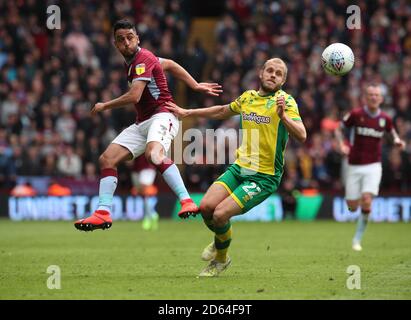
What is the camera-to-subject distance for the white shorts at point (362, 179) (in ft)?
51.7

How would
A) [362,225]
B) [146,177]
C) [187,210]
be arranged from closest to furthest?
[187,210], [362,225], [146,177]

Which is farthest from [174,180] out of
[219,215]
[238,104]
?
[238,104]

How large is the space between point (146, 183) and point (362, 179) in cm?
669

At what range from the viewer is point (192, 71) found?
2550cm

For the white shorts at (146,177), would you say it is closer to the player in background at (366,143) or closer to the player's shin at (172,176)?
the player in background at (366,143)

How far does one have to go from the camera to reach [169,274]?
11.0 metres

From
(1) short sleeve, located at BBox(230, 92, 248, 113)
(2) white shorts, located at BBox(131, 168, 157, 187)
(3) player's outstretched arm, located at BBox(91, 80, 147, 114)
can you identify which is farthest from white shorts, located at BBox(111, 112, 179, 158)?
(2) white shorts, located at BBox(131, 168, 157, 187)

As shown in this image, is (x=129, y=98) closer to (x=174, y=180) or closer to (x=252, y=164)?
(x=174, y=180)

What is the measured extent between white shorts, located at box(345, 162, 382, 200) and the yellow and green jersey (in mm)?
5156

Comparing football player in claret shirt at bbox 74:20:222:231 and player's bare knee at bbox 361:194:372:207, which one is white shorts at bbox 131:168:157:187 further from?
football player in claret shirt at bbox 74:20:222:231

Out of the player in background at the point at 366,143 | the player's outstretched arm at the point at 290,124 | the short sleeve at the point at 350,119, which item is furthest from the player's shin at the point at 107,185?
the short sleeve at the point at 350,119

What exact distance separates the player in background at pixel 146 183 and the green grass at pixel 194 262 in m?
0.38

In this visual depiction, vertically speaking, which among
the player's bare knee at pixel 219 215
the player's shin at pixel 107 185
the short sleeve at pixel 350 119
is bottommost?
the player's bare knee at pixel 219 215

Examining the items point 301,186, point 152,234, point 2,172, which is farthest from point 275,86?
point 2,172
